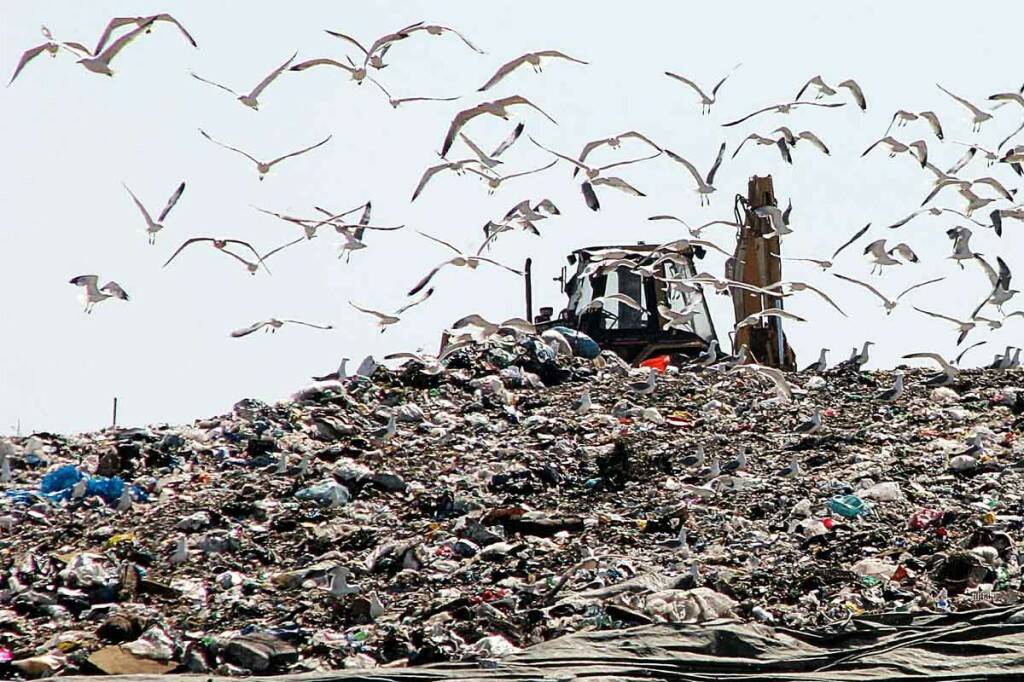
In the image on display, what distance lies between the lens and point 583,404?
354 inches

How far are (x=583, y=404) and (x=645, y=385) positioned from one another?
663 mm

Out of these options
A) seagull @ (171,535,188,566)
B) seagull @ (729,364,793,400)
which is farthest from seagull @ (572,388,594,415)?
seagull @ (171,535,188,566)

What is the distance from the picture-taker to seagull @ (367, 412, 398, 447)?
8.53m

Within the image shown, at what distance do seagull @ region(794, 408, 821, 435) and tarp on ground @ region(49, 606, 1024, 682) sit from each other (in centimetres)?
289

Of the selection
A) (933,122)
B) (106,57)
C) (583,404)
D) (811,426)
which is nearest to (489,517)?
(583,404)

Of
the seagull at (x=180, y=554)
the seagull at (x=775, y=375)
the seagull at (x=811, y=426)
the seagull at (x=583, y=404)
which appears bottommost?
the seagull at (x=180, y=554)

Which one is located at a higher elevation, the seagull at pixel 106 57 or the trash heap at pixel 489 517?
the seagull at pixel 106 57

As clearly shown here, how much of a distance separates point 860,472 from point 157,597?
12.6ft

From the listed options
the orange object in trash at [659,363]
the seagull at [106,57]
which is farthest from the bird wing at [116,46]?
the orange object in trash at [659,363]

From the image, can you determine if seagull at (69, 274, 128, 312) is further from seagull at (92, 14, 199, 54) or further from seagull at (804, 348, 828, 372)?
seagull at (804, 348, 828, 372)

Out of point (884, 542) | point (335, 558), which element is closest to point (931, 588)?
point (884, 542)

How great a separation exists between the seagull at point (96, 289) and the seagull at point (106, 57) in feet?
3.87

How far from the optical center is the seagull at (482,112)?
7609 millimetres

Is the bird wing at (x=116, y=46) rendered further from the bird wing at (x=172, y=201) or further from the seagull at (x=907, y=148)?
the seagull at (x=907, y=148)
